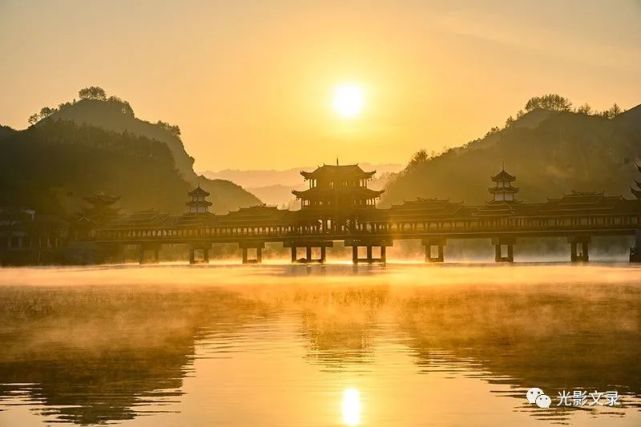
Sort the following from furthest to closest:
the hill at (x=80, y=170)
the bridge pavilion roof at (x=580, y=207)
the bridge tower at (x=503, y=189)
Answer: the hill at (x=80, y=170)
the bridge tower at (x=503, y=189)
the bridge pavilion roof at (x=580, y=207)

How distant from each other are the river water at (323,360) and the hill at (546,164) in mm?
128964

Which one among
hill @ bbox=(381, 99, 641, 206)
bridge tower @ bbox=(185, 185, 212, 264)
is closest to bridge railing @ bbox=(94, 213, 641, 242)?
bridge tower @ bbox=(185, 185, 212, 264)

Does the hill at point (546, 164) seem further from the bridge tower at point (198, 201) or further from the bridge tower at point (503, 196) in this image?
the bridge tower at point (198, 201)

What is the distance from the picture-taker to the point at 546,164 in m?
183

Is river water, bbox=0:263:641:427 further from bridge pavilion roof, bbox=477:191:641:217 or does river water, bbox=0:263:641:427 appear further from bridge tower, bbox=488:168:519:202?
bridge tower, bbox=488:168:519:202

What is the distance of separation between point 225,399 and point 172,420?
2.33 meters

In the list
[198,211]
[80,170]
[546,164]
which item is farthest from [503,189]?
[546,164]

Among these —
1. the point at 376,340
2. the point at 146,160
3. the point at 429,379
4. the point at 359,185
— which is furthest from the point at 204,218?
→ the point at 429,379

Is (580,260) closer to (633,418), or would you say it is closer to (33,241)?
(33,241)

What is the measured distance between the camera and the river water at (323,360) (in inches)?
687

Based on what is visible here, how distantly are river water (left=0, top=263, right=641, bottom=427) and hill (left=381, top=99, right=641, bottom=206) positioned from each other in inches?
5077

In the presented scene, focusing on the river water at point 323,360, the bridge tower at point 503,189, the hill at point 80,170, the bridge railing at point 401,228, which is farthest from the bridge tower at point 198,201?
the river water at point 323,360

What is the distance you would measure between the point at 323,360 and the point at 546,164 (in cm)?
16457

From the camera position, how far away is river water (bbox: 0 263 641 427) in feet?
57.2
